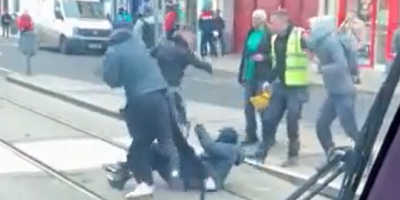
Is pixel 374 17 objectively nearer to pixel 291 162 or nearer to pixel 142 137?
pixel 291 162

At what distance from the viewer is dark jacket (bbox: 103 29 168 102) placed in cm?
923

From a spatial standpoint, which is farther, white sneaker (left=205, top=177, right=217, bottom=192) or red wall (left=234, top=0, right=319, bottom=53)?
red wall (left=234, top=0, right=319, bottom=53)

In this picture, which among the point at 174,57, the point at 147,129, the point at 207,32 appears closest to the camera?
the point at 147,129

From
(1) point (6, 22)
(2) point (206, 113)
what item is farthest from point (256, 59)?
(1) point (6, 22)

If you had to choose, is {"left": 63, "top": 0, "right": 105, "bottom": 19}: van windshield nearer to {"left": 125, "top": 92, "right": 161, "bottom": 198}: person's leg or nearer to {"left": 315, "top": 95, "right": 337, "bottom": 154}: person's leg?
{"left": 315, "top": 95, "right": 337, "bottom": 154}: person's leg

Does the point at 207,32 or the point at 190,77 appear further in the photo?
the point at 207,32

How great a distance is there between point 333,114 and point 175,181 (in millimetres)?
1905

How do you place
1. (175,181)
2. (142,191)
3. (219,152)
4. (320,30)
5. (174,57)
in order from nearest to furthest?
1. (142,191)
2. (219,152)
3. (175,181)
4. (320,30)
5. (174,57)

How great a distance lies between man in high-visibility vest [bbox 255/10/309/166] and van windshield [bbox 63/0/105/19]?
26.5m

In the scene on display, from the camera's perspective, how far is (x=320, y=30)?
10.4 meters

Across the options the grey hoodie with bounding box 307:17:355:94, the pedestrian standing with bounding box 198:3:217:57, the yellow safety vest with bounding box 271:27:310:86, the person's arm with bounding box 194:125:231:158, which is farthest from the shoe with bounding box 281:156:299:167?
the pedestrian standing with bounding box 198:3:217:57

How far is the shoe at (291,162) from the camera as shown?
1120 cm

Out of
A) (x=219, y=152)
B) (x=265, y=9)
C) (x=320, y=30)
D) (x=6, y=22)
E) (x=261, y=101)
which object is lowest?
(x=6, y=22)

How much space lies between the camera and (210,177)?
998 centimetres
